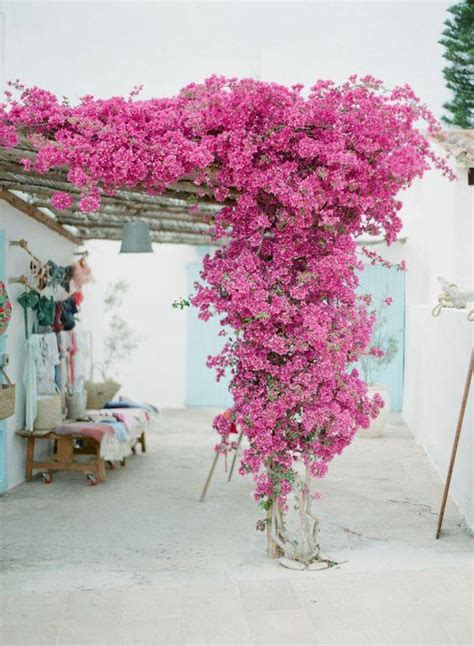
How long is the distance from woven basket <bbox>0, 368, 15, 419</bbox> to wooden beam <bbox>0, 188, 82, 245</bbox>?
5.17 feet

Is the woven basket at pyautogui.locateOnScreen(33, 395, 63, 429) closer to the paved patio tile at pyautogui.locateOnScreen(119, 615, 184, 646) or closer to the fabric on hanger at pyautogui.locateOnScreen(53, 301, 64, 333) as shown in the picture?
the fabric on hanger at pyautogui.locateOnScreen(53, 301, 64, 333)

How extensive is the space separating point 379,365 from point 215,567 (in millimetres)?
6880

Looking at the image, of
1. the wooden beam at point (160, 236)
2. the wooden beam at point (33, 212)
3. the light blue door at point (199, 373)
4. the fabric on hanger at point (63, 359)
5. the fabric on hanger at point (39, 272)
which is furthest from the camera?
the light blue door at point (199, 373)

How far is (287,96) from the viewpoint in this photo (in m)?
5.04

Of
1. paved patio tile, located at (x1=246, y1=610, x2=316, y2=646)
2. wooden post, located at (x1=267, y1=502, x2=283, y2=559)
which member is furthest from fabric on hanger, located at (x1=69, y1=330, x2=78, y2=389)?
paved patio tile, located at (x1=246, y1=610, x2=316, y2=646)

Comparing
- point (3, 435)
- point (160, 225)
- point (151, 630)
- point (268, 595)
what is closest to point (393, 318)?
point (160, 225)

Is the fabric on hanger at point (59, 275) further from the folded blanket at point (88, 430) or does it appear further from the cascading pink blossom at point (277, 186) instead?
the cascading pink blossom at point (277, 186)

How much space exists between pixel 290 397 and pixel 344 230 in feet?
3.62

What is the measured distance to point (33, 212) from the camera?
8.61m

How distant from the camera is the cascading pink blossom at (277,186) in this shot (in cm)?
505

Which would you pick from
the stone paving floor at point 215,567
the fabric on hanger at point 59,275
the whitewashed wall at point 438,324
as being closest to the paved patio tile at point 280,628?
the stone paving floor at point 215,567

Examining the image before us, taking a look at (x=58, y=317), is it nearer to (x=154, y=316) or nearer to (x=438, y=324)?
(x=154, y=316)

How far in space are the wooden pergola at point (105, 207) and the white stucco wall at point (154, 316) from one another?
2.44m

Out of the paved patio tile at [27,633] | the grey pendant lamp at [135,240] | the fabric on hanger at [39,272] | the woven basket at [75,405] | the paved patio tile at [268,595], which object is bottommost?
the paved patio tile at [27,633]
